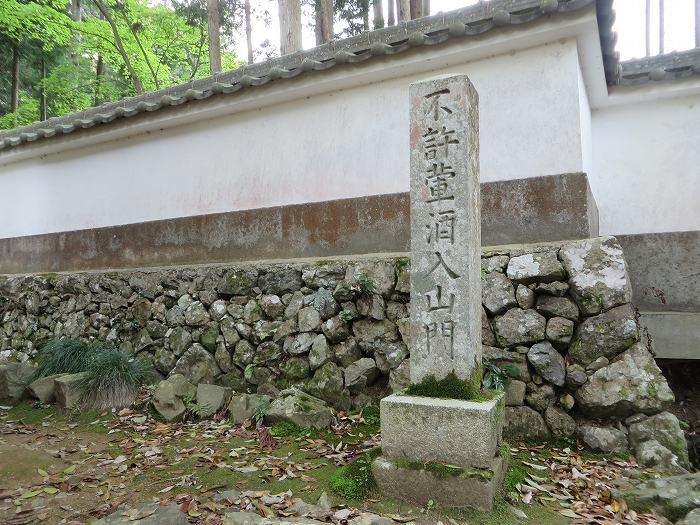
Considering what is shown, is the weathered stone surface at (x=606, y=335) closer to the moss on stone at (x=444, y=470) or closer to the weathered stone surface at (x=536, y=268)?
the weathered stone surface at (x=536, y=268)

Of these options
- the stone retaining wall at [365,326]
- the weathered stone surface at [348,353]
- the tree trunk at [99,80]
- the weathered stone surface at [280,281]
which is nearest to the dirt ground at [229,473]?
the stone retaining wall at [365,326]

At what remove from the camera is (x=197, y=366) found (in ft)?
20.8

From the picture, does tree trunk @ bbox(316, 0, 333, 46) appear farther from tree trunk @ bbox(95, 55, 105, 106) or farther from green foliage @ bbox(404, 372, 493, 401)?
green foliage @ bbox(404, 372, 493, 401)

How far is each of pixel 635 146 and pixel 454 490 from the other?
542 centimetres

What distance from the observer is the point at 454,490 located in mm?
3295

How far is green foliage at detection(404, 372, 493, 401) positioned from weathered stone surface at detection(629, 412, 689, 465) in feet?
5.41

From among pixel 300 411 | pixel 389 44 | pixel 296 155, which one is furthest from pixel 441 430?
pixel 296 155

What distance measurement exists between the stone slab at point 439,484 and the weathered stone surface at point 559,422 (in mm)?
1109

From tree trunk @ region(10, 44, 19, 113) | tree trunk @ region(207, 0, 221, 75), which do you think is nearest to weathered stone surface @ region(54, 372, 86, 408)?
tree trunk @ region(207, 0, 221, 75)

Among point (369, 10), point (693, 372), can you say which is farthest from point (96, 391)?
point (369, 10)

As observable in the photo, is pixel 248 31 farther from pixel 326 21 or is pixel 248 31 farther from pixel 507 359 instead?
pixel 507 359

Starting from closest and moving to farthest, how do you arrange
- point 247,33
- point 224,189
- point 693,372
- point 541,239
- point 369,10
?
point 541,239, point 693,372, point 224,189, point 369,10, point 247,33

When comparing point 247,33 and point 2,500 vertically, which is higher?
point 247,33

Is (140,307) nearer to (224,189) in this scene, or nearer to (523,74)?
(224,189)
